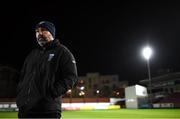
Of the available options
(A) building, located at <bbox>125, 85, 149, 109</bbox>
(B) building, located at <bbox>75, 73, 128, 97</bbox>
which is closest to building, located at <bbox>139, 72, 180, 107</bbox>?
(A) building, located at <bbox>125, 85, 149, 109</bbox>

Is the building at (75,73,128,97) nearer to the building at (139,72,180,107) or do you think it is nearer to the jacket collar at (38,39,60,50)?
the building at (139,72,180,107)

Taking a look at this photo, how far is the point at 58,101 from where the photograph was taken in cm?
328

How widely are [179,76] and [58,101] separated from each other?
58.3 m

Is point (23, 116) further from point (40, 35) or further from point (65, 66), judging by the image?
point (40, 35)

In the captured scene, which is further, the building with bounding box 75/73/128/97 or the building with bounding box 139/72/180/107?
the building with bounding box 75/73/128/97

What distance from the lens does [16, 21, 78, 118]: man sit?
3.16m

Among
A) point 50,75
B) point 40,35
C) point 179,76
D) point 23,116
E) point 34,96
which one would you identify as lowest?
point 23,116

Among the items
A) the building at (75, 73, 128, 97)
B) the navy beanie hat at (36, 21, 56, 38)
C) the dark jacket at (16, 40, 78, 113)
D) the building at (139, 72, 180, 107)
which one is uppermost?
the building at (75, 73, 128, 97)

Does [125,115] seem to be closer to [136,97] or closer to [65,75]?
[65,75]

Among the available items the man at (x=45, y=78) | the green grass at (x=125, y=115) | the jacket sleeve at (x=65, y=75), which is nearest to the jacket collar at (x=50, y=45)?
the man at (x=45, y=78)

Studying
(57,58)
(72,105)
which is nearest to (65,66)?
(57,58)

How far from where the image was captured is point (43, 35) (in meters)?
3.53

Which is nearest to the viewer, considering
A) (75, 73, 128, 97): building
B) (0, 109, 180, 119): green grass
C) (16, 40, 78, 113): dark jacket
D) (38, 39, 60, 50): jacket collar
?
(16, 40, 78, 113): dark jacket

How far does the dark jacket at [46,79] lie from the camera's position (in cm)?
315
